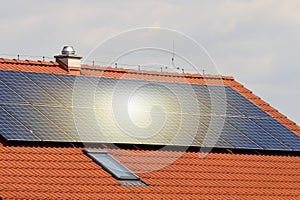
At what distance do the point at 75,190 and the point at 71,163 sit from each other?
113 inches

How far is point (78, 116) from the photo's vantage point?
2058 inches

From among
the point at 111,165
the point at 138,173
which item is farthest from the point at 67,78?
the point at 138,173

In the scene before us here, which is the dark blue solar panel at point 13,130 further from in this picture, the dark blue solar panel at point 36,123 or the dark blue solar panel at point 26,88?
the dark blue solar panel at point 26,88

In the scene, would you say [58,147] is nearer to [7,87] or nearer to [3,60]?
[7,87]

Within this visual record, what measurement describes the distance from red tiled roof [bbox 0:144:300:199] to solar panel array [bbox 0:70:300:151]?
783mm

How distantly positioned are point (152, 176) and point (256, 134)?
9118 millimetres

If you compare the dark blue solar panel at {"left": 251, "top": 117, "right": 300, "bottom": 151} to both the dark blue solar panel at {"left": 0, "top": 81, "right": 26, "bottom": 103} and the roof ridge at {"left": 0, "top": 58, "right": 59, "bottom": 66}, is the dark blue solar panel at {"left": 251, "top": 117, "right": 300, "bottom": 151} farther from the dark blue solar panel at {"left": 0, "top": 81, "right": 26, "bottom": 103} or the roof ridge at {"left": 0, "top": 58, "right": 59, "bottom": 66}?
the dark blue solar panel at {"left": 0, "top": 81, "right": 26, "bottom": 103}

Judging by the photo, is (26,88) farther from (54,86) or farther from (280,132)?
(280,132)

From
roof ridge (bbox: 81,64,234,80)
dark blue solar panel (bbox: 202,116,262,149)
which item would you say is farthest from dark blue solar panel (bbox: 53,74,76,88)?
dark blue solar panel (bbox: 202,116,262,149)

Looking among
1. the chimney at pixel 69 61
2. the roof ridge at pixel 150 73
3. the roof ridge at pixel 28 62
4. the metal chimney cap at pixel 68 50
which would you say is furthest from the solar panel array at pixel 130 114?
the metal chimney cap at pixel 68 50

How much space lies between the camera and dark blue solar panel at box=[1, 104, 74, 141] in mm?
49719

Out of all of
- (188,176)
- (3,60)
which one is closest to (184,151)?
(188,176)

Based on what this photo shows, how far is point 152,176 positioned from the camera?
50281 mm

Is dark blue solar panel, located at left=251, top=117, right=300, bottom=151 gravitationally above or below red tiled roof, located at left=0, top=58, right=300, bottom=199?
above
